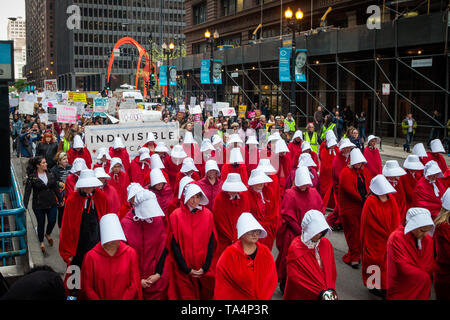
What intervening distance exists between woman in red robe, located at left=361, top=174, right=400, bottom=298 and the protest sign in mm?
7240

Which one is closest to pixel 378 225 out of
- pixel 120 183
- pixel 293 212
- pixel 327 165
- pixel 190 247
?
pixel 293 212

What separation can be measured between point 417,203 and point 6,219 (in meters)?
6.76

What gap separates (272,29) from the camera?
4266cm

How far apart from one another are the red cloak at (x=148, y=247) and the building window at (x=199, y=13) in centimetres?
5252

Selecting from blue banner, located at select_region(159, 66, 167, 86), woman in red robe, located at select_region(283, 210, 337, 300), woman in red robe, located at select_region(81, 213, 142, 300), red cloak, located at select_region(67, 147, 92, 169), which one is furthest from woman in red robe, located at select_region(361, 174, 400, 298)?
blue banner, located at select_region(159, 66, 167, 86)

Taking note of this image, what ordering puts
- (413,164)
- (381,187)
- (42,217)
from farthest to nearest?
(42,217), (413,164), (381,187)

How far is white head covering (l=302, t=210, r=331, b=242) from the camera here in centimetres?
480

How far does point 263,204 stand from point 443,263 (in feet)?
8.57

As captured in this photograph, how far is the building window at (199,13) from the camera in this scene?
5538 centimetres

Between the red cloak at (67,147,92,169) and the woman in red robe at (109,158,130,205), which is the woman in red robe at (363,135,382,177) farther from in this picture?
the red cloak at (67,147,92,169)

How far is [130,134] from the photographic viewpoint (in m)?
12.6

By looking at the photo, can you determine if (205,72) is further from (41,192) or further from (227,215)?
(227,215)
